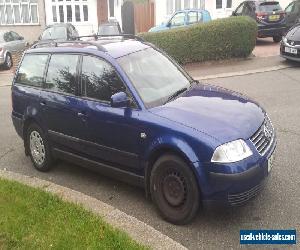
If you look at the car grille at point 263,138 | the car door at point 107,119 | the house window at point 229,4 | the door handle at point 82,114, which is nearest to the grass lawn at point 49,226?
the car door at point 107,119

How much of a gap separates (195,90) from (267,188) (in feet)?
4.81

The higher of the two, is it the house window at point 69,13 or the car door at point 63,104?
the house window at point 69,13

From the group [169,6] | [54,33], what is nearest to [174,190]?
[54,33]

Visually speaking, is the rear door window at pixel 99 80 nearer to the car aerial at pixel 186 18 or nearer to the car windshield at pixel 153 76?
the car windshield at pixel 153 76

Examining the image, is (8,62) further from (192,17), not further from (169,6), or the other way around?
(169,6)

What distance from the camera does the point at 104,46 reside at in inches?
217

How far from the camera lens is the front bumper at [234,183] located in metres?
4.12

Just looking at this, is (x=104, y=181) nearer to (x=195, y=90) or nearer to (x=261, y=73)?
(x=195, y=90)

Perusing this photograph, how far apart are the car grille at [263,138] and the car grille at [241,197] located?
402 mm

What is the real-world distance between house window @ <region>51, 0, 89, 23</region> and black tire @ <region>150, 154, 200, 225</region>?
27.2 meters

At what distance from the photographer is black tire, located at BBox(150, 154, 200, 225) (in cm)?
431

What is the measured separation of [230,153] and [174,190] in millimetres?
745

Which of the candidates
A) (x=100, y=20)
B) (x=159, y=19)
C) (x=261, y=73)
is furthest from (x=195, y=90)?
(x=100, y=20)

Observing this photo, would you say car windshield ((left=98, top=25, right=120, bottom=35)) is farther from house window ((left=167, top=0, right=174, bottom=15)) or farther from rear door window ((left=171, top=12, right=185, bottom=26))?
house window ((left=167, top=0, right=174, bottom=15))
